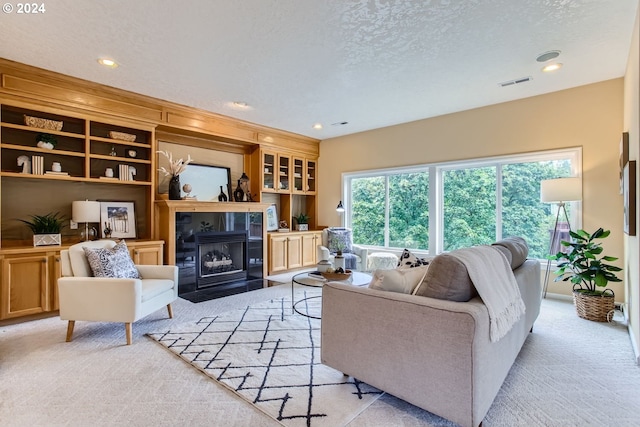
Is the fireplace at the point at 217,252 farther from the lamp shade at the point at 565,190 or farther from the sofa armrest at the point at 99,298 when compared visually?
the lamp shade at the point at 565,190

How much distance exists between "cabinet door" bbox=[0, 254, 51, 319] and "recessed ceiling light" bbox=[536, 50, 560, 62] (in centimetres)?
541

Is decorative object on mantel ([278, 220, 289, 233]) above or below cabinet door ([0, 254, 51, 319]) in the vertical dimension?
above

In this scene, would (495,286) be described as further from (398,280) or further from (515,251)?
(515,251)

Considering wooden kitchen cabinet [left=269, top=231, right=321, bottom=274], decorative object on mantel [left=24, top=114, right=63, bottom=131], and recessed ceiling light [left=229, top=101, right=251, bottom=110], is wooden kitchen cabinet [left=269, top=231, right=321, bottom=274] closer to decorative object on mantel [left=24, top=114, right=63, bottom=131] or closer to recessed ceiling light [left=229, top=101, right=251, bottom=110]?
recessed ceiling light [left=229, top=101, right=251, bottom=110]

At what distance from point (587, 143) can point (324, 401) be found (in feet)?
13.9

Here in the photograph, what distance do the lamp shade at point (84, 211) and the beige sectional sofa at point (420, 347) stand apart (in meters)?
3.20

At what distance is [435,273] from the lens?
68.6 inches

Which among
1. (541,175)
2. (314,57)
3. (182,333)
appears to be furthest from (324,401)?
(541,175)

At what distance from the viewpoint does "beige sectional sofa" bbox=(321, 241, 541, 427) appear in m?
1.52

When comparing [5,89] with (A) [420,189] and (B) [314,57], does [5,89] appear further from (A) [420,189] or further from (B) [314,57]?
(A) [420,189]

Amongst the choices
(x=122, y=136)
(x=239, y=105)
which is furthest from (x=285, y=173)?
(x=122, y=136)

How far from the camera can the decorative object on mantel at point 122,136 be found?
4.07 m

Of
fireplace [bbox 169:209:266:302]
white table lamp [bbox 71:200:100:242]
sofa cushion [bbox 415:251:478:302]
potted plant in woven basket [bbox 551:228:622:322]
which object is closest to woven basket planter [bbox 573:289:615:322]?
potted plant in woven basket [bbox 551:228:622:322]

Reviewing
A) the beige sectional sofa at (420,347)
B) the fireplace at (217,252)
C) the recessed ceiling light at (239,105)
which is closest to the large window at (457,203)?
the fireplace at (217,252)
